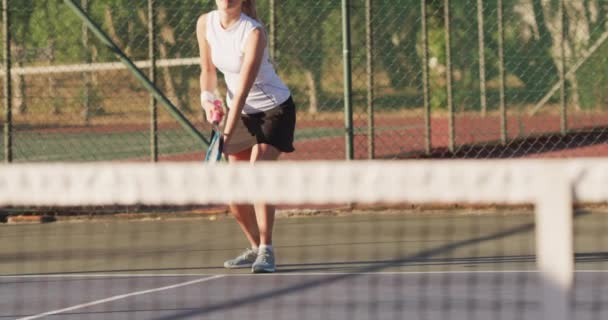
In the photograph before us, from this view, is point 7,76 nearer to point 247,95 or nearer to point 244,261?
point 244,261

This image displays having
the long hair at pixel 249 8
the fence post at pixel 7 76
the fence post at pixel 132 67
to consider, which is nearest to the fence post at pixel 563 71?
the fence post at pixel 132 67

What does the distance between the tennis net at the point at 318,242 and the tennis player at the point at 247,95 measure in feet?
1.19

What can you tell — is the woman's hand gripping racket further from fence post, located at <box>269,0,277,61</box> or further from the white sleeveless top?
fence post, located at <box>269,0,277,61</box>

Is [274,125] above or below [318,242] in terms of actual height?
above

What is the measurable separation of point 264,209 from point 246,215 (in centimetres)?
41

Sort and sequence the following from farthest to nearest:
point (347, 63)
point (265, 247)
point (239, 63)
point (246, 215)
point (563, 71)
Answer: point (563, 71)
point (347, 63)
point (246, 215)
point (265, 247)
point (239, 63)

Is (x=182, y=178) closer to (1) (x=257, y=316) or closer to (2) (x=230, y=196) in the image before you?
(2) (x=230, y=196)

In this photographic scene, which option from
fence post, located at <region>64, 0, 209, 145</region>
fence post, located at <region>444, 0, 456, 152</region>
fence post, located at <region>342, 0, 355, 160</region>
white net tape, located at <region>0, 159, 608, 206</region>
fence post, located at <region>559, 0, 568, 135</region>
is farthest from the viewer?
fence post, located at <region>559, 0, 568, 135</region>

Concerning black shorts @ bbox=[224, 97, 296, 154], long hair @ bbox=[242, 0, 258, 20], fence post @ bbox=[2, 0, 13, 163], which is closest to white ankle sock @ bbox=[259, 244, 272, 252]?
black shorts @ bbox=[224, 97, 296, 154]

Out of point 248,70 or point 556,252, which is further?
point 248,70

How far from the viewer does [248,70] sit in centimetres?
816

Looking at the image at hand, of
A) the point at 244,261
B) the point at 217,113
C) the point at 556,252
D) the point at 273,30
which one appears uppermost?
the point at 273,30

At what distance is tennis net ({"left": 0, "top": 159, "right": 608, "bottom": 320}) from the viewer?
3979 mm

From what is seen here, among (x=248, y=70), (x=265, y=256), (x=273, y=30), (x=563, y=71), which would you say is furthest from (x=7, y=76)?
(x=563, y=71)
